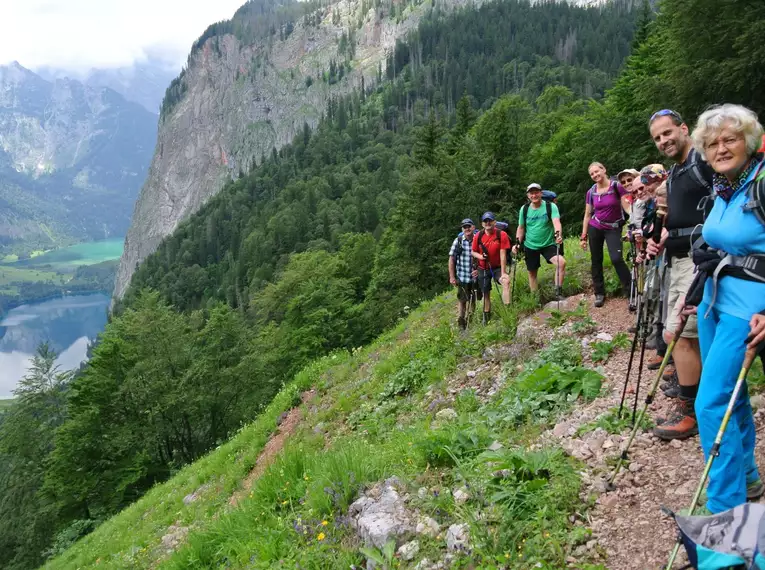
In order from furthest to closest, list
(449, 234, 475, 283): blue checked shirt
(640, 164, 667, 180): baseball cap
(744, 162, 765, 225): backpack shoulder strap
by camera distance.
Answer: (449, 234, 475, 283): blue checked shirt, (640, 164, 667, 180): baseball cap, (744, 162, 765, 225): backpack shoulder strap

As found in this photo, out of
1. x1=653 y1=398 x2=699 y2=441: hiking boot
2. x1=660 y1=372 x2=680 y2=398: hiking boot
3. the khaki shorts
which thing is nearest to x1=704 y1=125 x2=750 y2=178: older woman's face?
the khaki shorts

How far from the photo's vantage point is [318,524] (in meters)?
4.29

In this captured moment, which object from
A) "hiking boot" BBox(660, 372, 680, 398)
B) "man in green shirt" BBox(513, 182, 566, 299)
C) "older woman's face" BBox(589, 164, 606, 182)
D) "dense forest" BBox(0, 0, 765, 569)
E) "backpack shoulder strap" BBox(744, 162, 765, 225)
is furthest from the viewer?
"dense forest" BBox(0, 0, 765, 569)

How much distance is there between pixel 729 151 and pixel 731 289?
81 centimetres

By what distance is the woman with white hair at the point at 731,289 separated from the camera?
265cm

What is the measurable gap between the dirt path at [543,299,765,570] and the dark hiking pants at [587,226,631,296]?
10.4ft

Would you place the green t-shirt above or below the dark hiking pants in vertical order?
above

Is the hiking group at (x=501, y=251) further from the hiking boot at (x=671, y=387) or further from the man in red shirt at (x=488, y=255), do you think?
the hiking boot at (x=671, y=387)

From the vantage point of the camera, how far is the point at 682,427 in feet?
12.9

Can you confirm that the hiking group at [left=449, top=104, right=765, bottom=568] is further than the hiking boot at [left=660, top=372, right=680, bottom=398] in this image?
No

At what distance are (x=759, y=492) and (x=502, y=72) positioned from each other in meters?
175

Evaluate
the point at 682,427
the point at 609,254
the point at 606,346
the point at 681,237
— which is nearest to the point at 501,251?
the point at 609,254

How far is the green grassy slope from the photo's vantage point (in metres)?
3.48

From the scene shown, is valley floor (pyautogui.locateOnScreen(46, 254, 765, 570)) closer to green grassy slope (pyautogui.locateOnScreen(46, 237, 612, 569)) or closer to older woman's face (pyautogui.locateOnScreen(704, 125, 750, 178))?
green grassy slope (pyautogui.locateOnScreen(46, 237, 612, 569))
